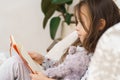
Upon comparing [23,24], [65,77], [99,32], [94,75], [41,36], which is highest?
[94,75]

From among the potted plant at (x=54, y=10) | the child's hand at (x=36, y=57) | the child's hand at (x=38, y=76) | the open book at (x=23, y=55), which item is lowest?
the potted plant at (x=54, y=10)

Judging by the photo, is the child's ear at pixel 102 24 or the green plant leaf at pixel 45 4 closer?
the child's ear at pixel 102 24

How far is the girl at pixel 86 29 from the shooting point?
47.4 inches

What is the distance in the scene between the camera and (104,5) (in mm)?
1212

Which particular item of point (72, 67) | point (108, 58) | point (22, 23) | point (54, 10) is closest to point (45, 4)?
point (54, 10)

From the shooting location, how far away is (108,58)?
80 cm

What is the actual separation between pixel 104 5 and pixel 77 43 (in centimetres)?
36

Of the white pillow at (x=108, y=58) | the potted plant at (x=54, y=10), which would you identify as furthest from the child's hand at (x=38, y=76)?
the potted plant at (x=54, y=10)

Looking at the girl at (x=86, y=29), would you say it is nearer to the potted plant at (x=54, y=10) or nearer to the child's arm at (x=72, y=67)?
the child's arm at (x=72, y=67)

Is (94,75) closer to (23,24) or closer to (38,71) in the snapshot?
(38,71)

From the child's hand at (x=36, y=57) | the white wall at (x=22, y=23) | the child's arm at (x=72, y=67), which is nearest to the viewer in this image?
the child's arm at (x=72, y=67)

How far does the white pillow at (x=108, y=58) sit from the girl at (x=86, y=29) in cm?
40

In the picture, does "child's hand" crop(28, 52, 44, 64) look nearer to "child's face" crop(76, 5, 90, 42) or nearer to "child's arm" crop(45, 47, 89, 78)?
"child's arm" crop(45, 47, 89, 78)

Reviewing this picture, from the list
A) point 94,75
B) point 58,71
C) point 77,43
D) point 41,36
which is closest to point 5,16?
point 41,36
